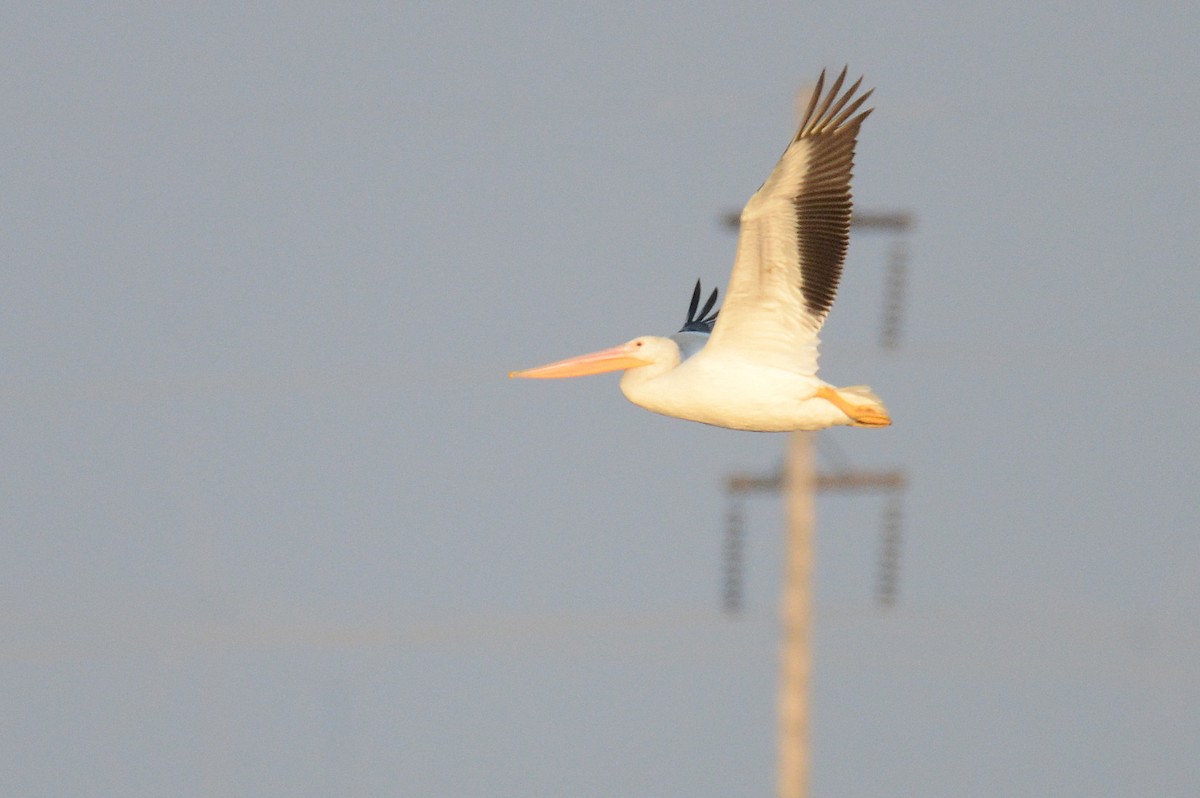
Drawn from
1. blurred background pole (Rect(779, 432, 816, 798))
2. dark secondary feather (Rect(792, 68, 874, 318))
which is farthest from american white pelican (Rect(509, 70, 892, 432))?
blurred background pole (Rect(779, 432, 816, 798))

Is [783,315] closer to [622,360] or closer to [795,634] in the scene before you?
[622,360]

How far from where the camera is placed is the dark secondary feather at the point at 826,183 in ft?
53.7

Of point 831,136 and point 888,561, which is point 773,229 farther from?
point 888,561

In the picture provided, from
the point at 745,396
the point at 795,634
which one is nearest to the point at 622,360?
the point at 745,396

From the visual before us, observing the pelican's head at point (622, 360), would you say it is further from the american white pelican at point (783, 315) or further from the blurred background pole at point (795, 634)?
the blurred background pole at point (795, 634)

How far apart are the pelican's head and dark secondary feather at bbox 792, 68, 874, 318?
94cm

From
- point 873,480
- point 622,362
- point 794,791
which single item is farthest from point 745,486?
point 622,362

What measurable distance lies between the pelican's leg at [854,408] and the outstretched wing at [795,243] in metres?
0.25

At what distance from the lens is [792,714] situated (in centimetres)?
3188

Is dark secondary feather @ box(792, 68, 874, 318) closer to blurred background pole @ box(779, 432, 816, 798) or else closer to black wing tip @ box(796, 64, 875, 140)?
black wing tip @ box(796, 64, 875, 140)

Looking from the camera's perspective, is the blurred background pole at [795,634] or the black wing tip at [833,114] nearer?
the black wing tip at [833,114]

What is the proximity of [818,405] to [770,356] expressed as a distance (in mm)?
352

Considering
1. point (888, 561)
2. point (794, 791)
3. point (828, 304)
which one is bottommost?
point (794, 791)

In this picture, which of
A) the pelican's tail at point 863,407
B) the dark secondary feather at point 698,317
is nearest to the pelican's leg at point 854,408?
the pelican's tail at point 863,407
